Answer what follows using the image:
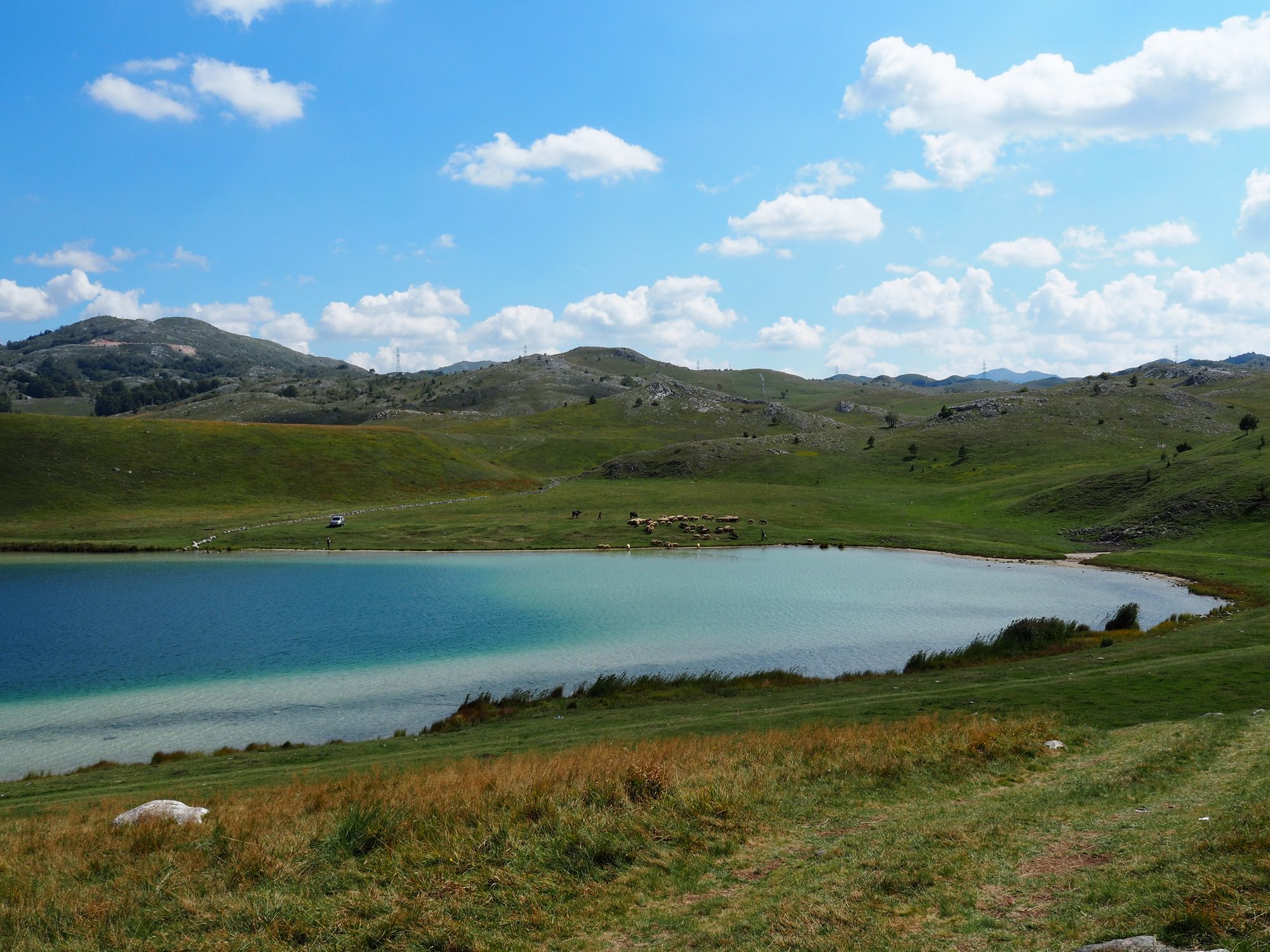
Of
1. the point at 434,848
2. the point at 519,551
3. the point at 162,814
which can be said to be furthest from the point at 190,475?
the point at 434,848

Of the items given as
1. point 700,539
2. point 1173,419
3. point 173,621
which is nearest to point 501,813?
point 173,621

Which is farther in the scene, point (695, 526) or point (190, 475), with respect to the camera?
point (190, 475)

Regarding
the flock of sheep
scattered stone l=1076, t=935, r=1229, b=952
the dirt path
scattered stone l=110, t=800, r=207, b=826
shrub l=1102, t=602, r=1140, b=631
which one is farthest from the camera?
the flock of sheep

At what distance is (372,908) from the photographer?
1080 cm

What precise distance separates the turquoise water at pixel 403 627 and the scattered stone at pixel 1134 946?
2443cm

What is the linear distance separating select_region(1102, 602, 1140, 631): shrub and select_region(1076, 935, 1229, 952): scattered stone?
37.3m

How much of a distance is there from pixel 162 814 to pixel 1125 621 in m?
42.5

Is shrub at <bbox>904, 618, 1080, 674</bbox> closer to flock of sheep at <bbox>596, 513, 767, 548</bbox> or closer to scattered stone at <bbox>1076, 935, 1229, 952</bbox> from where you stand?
scattered stone at <bbox>1076, 935, 1229, 952</bbox>

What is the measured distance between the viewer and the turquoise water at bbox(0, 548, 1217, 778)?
1193 inches

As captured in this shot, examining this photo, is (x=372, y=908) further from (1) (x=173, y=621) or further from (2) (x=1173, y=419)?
(2) (x=1173, y=419)

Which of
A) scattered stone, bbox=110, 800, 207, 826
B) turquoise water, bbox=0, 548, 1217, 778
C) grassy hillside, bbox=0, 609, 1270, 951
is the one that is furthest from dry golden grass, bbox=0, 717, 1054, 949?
turquoise water, bbox=0, 548, 1217, 778

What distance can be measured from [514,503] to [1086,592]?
70452 mm

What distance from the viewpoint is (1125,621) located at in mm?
40875

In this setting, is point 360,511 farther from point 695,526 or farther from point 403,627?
point 403,627
